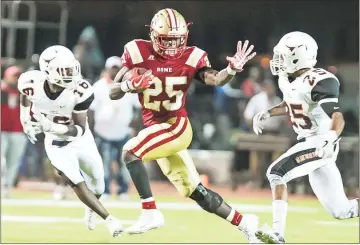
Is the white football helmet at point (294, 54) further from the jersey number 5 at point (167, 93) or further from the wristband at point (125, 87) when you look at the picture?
the wristband at point (125, 87)

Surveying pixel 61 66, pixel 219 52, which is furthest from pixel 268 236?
pixel 219 52

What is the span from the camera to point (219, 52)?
50.9 ft

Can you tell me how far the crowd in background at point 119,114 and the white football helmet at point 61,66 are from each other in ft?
5.33

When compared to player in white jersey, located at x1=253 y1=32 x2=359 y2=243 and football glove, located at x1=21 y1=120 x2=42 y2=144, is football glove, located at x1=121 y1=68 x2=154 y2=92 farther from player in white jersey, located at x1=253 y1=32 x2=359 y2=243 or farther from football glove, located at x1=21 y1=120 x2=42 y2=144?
football glove, located at x1=21 y1=120 x2=42 y2=144

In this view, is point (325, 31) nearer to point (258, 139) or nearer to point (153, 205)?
point (258, 139)

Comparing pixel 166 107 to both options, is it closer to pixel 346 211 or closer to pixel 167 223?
pixel 346 211

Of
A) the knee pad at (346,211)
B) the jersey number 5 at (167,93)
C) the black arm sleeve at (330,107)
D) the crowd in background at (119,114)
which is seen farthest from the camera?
the crowd in background at (119,114)

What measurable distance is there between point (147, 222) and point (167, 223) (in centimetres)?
285

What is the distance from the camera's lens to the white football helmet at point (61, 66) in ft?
25.5

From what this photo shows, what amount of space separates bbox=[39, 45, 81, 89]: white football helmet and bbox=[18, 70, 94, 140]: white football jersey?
18cm

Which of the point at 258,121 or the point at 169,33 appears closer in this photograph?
the point at 169,33

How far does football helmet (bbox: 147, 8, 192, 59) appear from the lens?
7.39 metres

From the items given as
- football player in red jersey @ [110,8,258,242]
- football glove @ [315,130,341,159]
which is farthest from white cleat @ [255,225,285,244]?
football glove @ [315,130,341,159]

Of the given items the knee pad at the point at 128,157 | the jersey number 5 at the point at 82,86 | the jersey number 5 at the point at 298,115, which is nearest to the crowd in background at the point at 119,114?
the jersey number 5 at the point at 82,86
